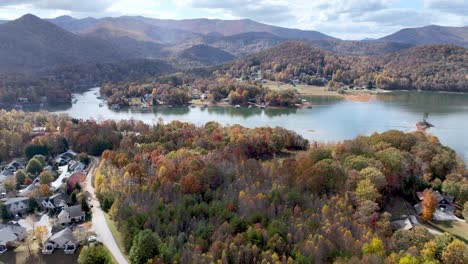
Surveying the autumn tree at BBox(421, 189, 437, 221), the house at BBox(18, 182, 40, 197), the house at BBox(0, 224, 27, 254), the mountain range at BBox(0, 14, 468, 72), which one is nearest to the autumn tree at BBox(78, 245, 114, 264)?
the house at BBox(0, 224, 27, 254)

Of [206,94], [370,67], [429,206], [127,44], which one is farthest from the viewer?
[127,44]

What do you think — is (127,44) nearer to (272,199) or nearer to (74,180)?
(74,180)

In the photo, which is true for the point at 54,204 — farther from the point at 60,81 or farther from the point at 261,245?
the point at 60,81

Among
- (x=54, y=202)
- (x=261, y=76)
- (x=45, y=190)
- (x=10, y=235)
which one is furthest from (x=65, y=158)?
(x=261, y=76)

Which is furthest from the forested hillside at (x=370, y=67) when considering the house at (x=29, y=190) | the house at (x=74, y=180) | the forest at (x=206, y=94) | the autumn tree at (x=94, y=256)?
the autumn tree at (x=94, y=256)

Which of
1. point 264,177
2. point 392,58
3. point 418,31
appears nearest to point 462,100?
point 392,58

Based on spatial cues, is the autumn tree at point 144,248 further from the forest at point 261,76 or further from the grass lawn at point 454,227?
the forest at point 261,76

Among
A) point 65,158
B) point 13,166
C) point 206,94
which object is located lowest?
point 13,166
